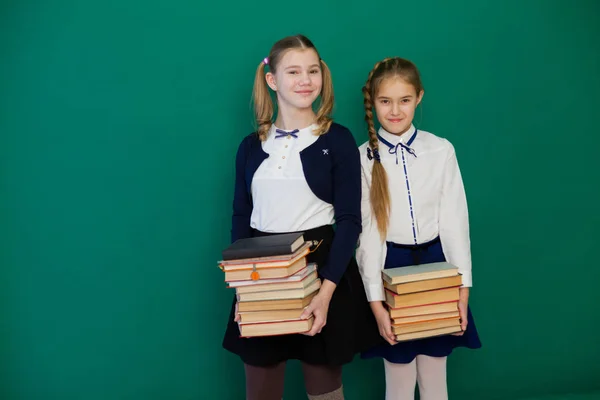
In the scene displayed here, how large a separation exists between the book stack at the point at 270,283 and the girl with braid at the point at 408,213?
342 millimetres

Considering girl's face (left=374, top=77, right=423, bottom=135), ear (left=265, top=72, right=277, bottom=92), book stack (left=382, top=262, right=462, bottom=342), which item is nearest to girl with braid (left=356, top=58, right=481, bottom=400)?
girl's face (left=374, top=77, right=423, bottom=135)

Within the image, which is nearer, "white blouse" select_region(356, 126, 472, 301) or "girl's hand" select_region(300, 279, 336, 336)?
"girl's hand" select_region(300, 279, 336, 336)

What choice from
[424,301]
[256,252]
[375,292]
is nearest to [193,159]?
[256,252]

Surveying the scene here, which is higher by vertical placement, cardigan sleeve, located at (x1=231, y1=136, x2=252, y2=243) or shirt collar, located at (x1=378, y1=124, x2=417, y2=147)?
shirt collar, located at (x1=378, y1=124, x2=417, y2=147)

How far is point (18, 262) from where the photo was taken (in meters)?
2.15

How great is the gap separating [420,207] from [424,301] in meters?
0.33

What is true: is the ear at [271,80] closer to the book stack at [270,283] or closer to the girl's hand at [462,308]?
the book stack at [270,283]

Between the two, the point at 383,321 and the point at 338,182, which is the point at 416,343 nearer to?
the point at 383,321

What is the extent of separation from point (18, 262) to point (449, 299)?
5.40ft

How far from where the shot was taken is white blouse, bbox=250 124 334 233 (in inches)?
69.6

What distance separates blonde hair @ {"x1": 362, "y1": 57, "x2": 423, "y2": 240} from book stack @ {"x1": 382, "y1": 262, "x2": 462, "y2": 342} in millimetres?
207

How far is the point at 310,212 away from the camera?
1.77 m

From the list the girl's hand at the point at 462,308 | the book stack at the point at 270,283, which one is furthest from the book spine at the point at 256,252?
the girl's hand at the point at 462,308

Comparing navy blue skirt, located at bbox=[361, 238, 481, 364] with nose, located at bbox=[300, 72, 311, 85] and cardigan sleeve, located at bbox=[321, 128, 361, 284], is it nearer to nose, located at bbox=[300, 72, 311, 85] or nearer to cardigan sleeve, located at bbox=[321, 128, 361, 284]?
cardigan sleeve, located at bbox=[321, 128, 361, 284]
